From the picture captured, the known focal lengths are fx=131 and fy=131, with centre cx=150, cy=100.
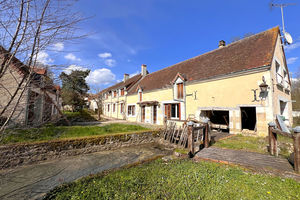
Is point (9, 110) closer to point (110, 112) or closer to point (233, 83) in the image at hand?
point (233, 83)

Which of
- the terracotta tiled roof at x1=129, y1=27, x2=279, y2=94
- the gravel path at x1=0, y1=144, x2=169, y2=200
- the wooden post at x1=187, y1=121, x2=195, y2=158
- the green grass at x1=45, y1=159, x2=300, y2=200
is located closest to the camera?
the green grass at x1=45, y1=159, x2=300, y2=200

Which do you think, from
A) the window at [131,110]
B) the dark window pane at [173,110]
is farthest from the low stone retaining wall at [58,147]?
the window at [131,110]

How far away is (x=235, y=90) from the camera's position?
9.19m

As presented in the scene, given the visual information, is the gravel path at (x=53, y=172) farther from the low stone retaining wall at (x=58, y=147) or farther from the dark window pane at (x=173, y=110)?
the dark window pane at (x=173, y=110)

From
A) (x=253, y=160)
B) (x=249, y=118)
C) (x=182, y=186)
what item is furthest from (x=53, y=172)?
(x=249, y=118)

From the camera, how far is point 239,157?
16.1ft

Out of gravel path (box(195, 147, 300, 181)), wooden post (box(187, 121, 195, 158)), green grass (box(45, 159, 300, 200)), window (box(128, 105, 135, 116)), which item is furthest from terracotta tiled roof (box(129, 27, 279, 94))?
window (box(128, 105, 135, 116))

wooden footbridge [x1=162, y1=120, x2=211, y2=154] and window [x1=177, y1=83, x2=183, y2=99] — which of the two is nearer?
wooden footbridge [x1=162, y1=120, x2=211, y2=154]

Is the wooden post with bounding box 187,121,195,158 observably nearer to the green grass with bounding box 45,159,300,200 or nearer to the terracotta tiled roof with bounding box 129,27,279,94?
the green grass with bounding box 45,159,300,200

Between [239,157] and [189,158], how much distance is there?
1.81 m

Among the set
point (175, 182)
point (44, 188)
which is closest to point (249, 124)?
point (175, 182)

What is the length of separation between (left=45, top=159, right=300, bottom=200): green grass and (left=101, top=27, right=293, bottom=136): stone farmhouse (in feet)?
18.8

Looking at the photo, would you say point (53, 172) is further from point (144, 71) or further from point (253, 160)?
point (144, 71)

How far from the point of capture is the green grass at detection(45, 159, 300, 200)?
2984mm
